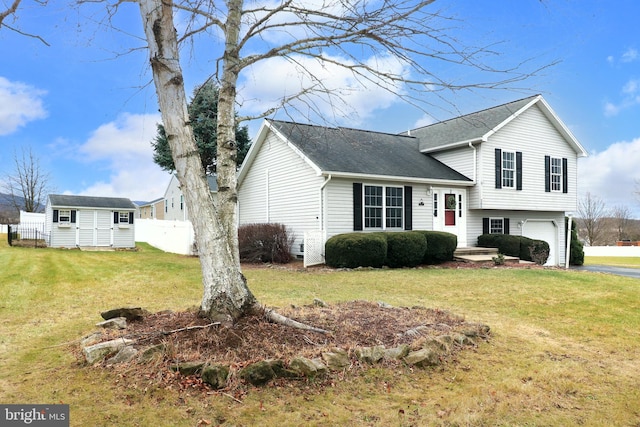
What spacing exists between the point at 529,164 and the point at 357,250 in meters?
11.0

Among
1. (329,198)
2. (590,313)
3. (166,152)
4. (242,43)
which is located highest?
(166,152)

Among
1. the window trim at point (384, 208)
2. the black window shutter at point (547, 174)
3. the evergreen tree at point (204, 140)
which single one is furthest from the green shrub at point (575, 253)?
the evergreen tree at point (204, 140)

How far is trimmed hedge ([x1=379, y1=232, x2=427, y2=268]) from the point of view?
1448 centimetres

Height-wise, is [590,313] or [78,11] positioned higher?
[78,11]

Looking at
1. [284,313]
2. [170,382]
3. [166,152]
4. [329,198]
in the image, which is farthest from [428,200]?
[166,152]

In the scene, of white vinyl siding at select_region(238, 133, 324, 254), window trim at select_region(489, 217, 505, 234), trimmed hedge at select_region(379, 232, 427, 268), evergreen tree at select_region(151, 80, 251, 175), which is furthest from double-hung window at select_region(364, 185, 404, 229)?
evergreen tree at select_region(151, 80, 251, 175)

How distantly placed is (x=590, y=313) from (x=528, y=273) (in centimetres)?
495

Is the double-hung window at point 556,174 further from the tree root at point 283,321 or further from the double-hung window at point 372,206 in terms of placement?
the tree root at point 283,321

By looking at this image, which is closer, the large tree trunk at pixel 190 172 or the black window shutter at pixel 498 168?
the large tree trunk at pixel 190 172

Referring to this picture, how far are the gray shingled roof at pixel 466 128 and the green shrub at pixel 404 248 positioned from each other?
5.93 metres

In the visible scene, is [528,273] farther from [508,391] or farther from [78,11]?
[78,11]

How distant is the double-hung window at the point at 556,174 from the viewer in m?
20.6

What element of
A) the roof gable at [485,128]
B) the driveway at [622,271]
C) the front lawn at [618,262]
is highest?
the roof gable at [485,128]

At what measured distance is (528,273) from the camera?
41.4 feet
